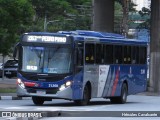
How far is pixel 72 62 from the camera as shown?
24094 millimetres

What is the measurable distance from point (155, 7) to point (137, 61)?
16.2m

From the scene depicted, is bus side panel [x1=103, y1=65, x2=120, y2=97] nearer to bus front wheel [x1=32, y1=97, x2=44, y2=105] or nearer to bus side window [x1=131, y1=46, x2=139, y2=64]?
bus side window [x1=131, y1=46, x2=139, y2=64]

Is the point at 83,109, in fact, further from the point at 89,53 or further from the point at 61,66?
the point at 89,53

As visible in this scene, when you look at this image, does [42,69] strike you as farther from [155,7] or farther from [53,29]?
[53,29]

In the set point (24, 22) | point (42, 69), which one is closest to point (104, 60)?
point (42, 69)

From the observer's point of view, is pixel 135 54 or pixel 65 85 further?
pixel 135 54

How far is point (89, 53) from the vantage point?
25.5m

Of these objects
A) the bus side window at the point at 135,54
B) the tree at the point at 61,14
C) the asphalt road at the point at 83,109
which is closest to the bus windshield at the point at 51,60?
the asphalt road at the point at 83,109

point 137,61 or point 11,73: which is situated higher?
point 137,61

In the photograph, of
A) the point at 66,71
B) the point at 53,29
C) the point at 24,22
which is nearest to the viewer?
the point at 66,71

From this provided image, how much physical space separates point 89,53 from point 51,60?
1.99 m

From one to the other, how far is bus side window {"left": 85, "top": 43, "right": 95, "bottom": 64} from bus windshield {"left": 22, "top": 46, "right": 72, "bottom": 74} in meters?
1.31

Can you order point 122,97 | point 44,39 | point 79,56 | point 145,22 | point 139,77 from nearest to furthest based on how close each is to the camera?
point 44,39 → point 79,56 → point 122,97 → point 139,77 → point 145,22

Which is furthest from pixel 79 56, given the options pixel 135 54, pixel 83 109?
pixel 135 54
